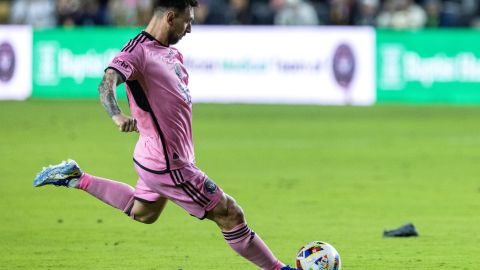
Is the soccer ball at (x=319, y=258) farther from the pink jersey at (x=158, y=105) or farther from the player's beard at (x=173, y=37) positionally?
the player's beard at (x=173, y=37)

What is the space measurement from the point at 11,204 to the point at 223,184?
8.99ft

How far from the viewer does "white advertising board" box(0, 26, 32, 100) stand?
2570 centimetres

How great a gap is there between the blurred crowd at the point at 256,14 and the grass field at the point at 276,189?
11.7 feet

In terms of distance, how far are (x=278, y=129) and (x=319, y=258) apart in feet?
42.2

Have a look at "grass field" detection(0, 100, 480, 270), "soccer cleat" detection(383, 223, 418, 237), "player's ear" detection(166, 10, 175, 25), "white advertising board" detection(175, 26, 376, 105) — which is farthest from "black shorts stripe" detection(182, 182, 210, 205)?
→ "white advertising board" detection(175, 26, 376, 105)

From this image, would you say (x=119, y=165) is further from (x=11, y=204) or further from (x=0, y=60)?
(x=0, y=60)

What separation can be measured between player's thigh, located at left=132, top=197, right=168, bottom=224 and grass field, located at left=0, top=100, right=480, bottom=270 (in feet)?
2.06

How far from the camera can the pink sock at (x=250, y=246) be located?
8.05m

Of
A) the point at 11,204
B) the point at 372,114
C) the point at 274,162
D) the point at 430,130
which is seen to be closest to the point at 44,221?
the point at 11,204

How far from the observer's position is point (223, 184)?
14383mm

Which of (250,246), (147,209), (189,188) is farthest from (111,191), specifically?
(250,246)

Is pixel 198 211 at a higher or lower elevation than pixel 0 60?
higher

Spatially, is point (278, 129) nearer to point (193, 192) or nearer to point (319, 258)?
point (319, 258)

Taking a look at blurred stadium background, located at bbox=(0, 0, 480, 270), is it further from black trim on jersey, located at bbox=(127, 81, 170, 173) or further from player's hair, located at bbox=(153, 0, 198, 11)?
player's hair, located at bbox=(153, 0, 198, 11)
